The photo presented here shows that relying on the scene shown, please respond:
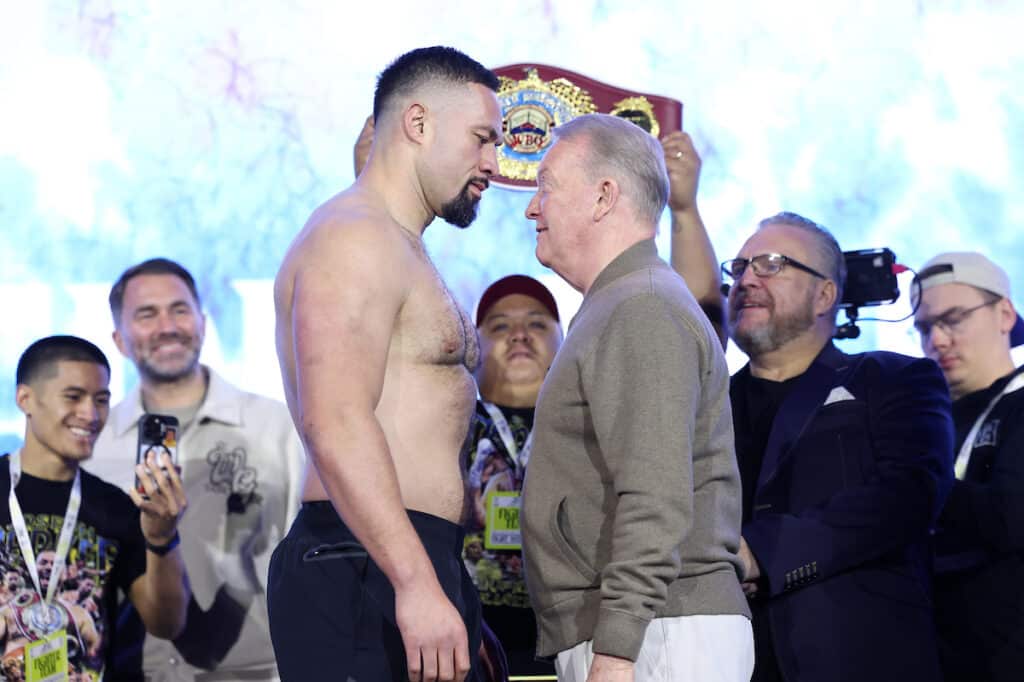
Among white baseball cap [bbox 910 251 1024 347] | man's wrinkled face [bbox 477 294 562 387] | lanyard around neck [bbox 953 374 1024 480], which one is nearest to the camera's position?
lanyard around neck [bbox 953 374 1024 480]

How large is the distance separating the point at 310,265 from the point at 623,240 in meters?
0.50

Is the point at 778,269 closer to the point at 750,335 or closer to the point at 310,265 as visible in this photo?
the point at 750,335

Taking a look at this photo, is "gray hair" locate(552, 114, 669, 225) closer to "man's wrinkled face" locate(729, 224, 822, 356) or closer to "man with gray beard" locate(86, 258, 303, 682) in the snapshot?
"man's wrinkled face" locate(729, 224, 822, 356)

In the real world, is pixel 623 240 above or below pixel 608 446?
above

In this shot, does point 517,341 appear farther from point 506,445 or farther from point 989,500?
point 989,500

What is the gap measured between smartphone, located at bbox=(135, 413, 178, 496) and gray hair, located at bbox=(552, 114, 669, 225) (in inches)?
66.0

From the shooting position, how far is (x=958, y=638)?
3.04 metres

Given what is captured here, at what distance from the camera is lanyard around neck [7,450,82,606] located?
2961 millimetres

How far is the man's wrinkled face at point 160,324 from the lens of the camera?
3412 mm

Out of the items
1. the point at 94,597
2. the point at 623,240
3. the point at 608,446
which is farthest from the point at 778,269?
the point at 94,597

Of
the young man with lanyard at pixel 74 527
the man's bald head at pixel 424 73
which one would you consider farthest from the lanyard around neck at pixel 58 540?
the man's bald head at pixel 424 73

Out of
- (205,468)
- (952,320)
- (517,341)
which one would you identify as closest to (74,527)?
(205,468)

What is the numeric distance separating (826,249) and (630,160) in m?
1.13

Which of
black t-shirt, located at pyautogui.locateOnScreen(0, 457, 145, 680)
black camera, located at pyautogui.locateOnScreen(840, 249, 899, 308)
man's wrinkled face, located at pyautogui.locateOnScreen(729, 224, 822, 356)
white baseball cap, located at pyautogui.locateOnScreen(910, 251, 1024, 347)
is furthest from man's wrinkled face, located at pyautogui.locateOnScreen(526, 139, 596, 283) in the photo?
white baseball cap, located at pyautogui.locateOnScreen(910, 251, 1024, 347)
